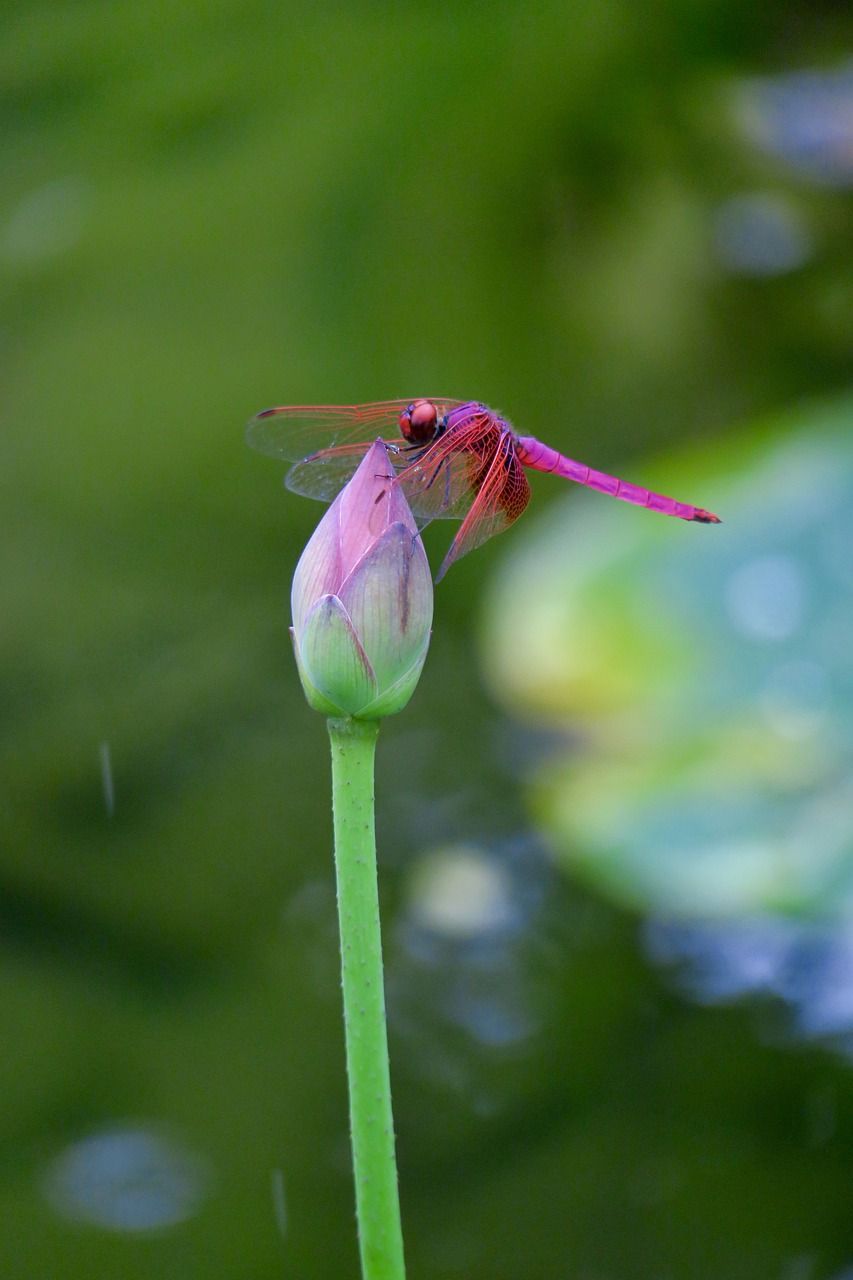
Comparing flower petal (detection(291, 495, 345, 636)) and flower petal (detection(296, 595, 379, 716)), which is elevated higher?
flower petal (detection(291, 495, 345, 636))

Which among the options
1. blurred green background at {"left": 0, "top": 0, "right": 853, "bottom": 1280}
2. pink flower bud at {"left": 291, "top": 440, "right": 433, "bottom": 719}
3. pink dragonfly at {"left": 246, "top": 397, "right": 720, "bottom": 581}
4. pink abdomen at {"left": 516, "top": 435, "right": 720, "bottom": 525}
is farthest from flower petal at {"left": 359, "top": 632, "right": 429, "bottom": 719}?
blurred green background at {"left": 0, "top": 0, "right": 853, "bottom": 1280}

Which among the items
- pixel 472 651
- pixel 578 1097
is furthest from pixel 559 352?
pixel 578 1097

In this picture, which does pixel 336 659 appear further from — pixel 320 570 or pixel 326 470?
pixel 326 470

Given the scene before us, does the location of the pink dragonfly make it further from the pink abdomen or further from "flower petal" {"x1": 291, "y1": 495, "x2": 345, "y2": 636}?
"flower petal" {"x1": 291, "y1": 495, "x2": 345, "y2": 636}

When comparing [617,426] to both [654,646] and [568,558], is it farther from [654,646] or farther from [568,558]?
[654,646]

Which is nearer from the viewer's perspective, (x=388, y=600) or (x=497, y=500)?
(x=388, y=600)

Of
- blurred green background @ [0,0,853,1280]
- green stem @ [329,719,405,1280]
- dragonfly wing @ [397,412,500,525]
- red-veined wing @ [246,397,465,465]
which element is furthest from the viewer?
blurred green background @ [0,0,853,1280]

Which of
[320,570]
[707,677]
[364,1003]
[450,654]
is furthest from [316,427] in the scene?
[450,654]
